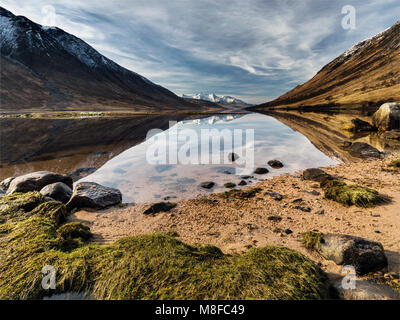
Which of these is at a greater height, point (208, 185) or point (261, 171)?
point (261, 171)

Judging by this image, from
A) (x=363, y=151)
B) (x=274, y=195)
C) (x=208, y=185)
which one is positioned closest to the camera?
(x=274, y=195)

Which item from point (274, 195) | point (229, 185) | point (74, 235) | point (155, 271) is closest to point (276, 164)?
point (229, 185)

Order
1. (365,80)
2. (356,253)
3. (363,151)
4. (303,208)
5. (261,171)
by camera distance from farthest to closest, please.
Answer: (365,80)
(363,151)
(261,171)
(303,208)
(356,253)

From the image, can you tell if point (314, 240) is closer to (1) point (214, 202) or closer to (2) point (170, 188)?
(1) point (214, 202)

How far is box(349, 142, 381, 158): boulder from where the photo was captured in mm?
15383

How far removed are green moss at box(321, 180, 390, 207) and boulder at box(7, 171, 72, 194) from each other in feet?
43.1

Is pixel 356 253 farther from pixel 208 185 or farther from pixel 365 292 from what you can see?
pixel 208 185

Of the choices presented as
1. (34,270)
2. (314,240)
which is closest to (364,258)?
(314,240)

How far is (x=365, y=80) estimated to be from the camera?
123 m

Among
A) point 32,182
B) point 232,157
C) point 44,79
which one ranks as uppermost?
point 44,79

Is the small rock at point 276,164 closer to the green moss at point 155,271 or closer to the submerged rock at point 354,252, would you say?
the submerged rock at point 354,252

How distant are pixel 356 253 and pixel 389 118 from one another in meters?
36.6

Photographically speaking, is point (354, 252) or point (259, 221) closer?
point (354, 252)
